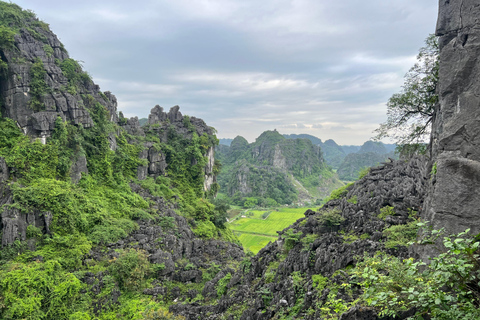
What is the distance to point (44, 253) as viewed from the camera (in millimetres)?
15031

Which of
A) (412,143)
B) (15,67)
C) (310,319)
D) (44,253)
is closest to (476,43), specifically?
(412,143)

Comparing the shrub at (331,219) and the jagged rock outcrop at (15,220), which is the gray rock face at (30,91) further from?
the shrub at (331,219)

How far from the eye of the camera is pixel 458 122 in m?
7.15

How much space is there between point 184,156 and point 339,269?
87.8 feet

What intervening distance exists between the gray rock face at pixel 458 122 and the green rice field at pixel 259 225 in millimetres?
38870

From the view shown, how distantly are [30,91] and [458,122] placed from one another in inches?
1075

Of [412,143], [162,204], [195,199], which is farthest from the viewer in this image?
[195,199]

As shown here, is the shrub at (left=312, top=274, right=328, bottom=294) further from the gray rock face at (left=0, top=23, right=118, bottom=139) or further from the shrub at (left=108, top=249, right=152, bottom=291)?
the gray rock face at (left=0, top=23, right=118, bottom=139)

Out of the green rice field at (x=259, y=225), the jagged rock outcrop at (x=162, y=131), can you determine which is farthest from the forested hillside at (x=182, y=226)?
the green rice field at (x=259, y=225)

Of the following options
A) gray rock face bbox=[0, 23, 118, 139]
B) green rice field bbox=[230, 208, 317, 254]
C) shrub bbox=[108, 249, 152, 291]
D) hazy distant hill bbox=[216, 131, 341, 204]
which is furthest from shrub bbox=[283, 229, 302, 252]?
hazy distant hill bbox=[216, 131, 341, 204]

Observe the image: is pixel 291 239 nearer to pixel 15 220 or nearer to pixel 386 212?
pixel 386 212

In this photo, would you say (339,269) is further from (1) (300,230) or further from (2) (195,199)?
(2) (195,199)

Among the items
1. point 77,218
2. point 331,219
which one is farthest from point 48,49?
point 331,219

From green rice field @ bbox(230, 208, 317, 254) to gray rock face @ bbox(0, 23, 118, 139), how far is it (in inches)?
1332
